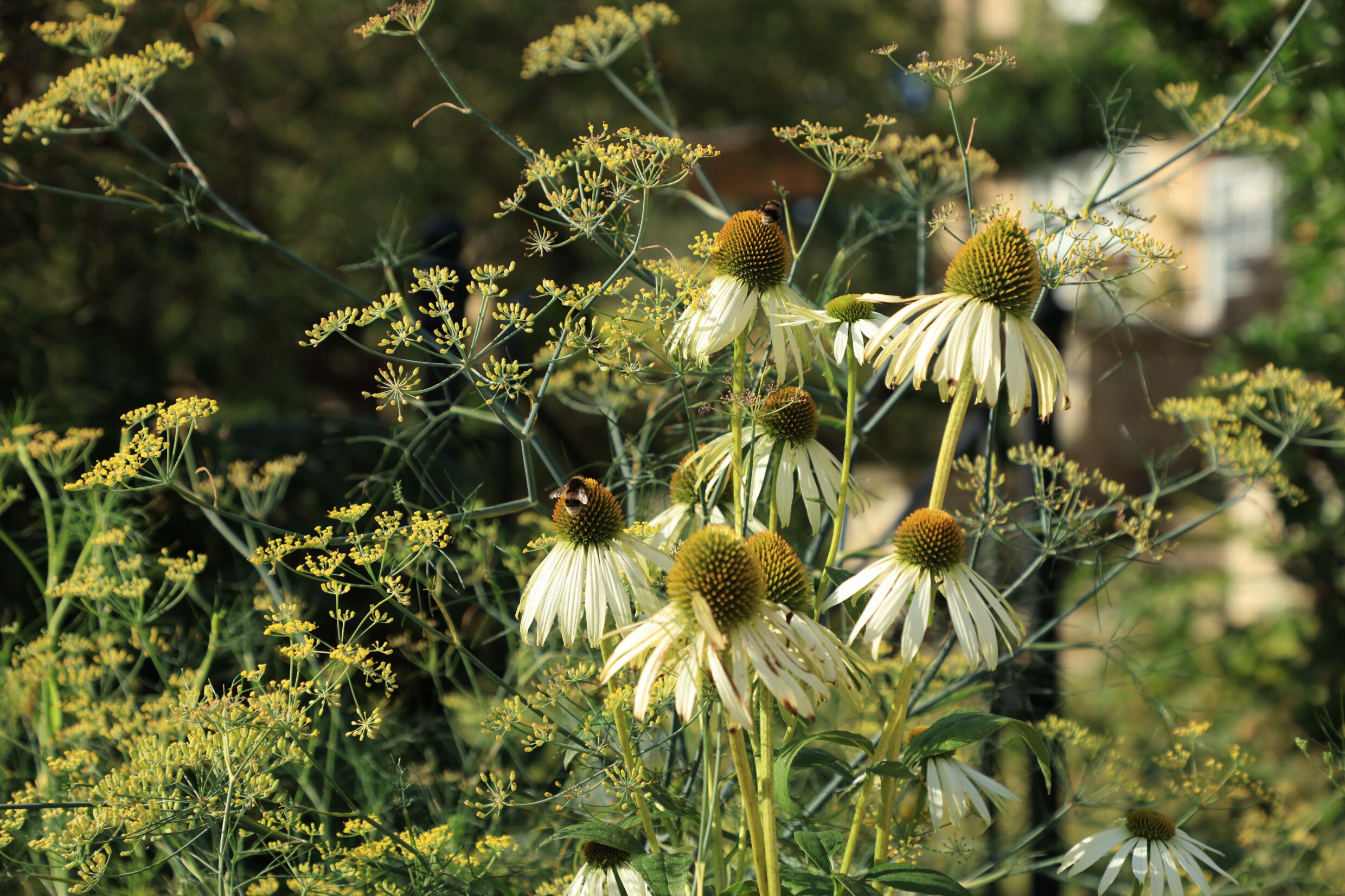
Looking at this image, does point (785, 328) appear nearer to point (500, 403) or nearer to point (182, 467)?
point (500, 403)

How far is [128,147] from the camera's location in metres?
3.00

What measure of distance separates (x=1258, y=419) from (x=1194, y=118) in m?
0.60

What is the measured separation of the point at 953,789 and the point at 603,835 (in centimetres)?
39

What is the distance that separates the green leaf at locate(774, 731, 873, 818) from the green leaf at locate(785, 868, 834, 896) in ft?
0.30

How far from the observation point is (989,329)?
1054 millimetres

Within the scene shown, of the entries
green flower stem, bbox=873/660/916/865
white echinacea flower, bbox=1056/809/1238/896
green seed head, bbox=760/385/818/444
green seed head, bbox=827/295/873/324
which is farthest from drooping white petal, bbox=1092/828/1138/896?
green seed head, bbox=827/295/873/324

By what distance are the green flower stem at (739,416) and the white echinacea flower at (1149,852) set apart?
1.85 ft

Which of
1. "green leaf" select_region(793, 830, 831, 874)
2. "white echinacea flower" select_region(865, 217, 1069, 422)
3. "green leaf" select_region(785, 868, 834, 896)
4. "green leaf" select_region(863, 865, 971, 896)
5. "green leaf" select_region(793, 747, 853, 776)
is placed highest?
"white echinacea flower" select_region(865, 217, 1069, 422)

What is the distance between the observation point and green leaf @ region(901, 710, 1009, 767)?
40.3 inches

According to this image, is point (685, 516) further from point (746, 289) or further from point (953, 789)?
point (953, 789)

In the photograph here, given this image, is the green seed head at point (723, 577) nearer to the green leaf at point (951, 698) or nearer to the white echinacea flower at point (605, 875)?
the white echinacea flower at point (605, 875)

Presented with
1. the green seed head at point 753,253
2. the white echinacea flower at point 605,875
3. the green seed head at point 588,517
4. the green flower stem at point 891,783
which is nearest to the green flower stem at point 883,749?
the green flower stem at point 891,783

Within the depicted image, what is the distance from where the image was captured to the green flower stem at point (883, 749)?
1061 millimetres

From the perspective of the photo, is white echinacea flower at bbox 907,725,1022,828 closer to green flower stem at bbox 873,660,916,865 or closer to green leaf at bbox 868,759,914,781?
green flower stem at bbox 873,660,916,865
